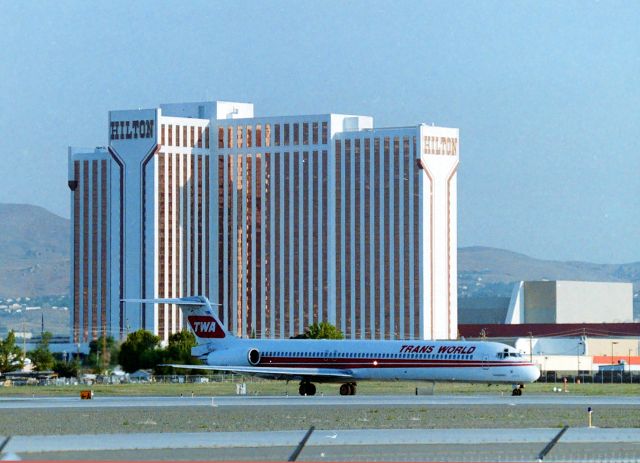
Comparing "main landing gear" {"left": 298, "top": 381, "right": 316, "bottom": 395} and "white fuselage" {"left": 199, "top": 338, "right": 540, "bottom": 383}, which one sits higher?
"white fuselage" {"left": 199, "top": 338, "right": 540, "bottom": 383}

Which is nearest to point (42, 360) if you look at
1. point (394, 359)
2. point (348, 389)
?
point (348, 389)

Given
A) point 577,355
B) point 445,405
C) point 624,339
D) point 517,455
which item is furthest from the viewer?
point 624,339

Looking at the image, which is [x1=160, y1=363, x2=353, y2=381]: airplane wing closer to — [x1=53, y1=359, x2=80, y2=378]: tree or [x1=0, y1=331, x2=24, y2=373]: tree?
[x1=53, y1=359, x2=80, y2=378]: tree

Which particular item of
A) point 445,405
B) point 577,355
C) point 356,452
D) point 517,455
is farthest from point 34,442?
point 577,355

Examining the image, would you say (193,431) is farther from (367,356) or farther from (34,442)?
(367,356)

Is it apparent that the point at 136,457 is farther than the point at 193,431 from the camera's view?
No

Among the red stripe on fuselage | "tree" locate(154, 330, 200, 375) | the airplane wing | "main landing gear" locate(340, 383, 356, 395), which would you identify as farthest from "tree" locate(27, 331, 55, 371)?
"main landing gear" locate(340, 383, 356, 395)

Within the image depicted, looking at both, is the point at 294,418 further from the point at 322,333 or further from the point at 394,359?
the point at 322,333

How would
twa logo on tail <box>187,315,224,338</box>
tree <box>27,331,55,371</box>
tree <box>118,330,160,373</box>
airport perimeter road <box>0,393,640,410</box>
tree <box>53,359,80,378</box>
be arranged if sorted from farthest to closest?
tree <box>27,331,55,371</box> → tree <box>53,359,80,378</box> → tree <box>118,330,160,373</box> → twa logo on tail <box>187,315,224,338</box> → airport perimeter road <box>0,393,640,410</box>
